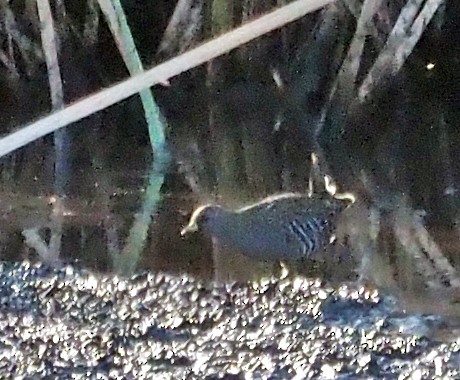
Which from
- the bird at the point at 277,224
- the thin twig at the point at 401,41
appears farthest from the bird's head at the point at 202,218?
the thin twig at the point at 401,41

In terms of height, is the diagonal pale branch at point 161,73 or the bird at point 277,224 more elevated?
the diagonal pale branch at point 161,73

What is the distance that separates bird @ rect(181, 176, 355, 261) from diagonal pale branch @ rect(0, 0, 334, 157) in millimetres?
93

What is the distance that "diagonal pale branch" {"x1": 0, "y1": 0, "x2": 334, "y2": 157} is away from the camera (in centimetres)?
56

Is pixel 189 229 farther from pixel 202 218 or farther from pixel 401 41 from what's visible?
pixel 401 41

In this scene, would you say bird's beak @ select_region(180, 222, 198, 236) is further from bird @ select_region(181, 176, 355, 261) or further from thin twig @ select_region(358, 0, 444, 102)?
thin twig @ select_region(358, 0, 444, 102)

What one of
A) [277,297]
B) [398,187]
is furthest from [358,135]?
[277,297]

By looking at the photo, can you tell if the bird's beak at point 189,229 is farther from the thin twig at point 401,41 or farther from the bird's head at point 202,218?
the thin twig at point 401,41

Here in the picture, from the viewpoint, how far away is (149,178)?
23.4 inches

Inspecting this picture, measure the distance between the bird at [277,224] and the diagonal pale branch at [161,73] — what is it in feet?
0.30

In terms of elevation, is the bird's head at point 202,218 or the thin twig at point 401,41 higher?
the thin twig at point 401,41

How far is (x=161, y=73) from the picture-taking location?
57 cm

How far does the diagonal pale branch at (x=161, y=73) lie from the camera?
1.83 feet

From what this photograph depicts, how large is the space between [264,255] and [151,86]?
5.6 inches

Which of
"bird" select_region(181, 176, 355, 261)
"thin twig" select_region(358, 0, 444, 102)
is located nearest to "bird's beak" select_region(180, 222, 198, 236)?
"bird" select_region(181, 176, 355, 261)
